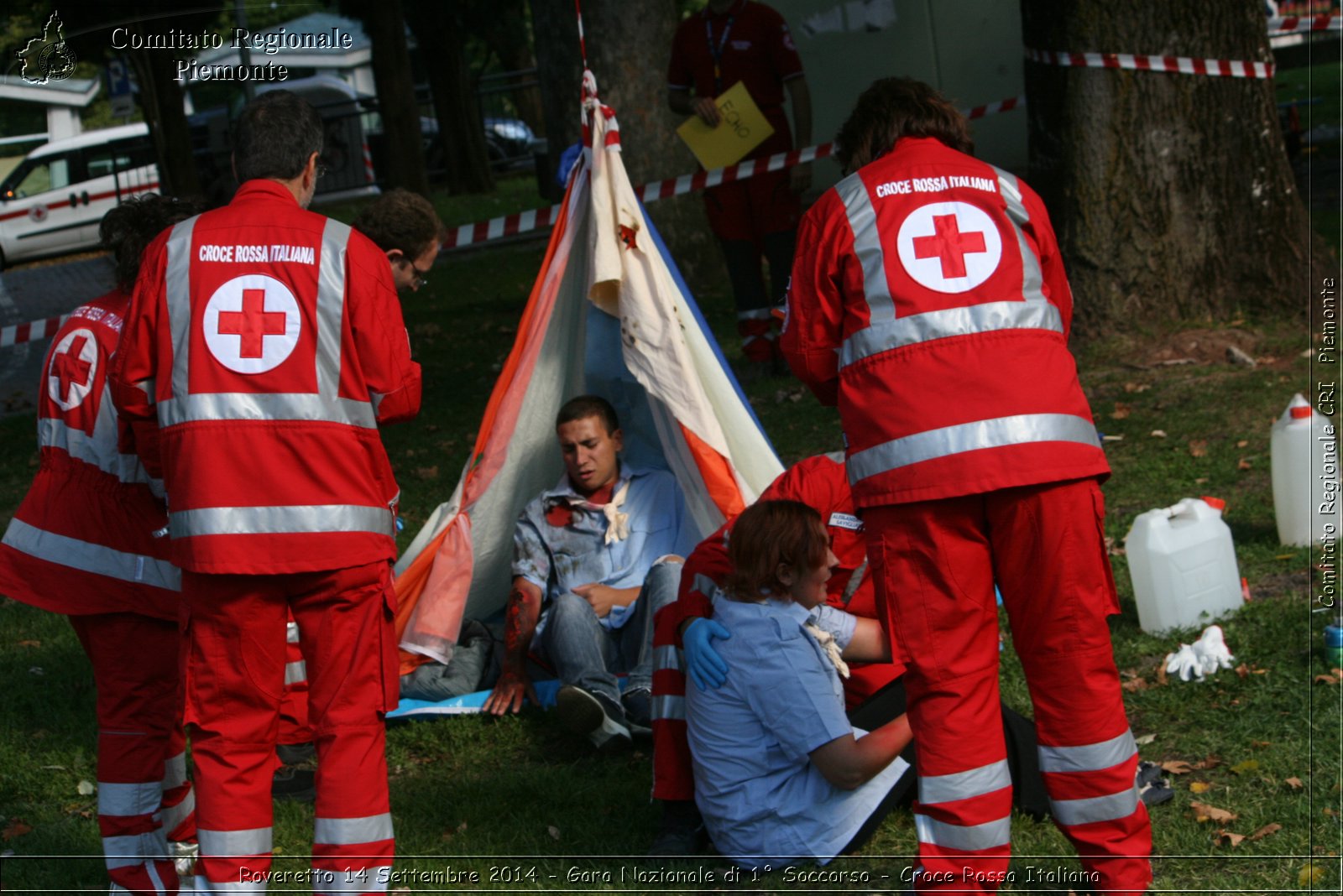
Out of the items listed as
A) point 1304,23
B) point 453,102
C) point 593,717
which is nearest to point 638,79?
point 593,717

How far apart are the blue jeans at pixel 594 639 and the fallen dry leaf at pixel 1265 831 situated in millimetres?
1934

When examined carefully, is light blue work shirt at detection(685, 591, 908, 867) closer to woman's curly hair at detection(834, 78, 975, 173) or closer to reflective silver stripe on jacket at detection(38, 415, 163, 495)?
woman's curly hair at detection(834, 78, 975, 173)

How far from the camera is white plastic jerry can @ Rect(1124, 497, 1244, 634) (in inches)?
189

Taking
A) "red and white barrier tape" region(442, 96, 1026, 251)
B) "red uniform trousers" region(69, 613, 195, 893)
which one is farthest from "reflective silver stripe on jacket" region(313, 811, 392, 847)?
"red and white barrier tape" region(442, 96, 1026, 251)

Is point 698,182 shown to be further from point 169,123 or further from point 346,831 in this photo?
point 169,123

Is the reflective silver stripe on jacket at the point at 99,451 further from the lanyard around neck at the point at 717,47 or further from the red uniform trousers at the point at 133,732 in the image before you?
the lanyard around neck at the point at 717,47

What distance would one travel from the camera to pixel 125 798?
3.56m

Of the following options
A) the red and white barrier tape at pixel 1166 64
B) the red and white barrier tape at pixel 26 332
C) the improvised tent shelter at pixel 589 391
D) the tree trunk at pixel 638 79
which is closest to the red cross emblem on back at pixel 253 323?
the improvised tent shelter at pixel 589 391

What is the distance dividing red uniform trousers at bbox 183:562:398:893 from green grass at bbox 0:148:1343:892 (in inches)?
29.6

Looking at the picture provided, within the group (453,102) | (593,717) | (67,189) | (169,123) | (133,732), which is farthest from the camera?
(453,102)

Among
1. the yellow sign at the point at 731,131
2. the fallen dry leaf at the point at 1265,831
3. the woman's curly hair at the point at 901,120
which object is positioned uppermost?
the yellow sign at the point at 731,131

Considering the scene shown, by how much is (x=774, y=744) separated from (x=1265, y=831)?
127cm

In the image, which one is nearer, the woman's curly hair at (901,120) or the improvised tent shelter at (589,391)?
the woman's curly hair at (901,120)

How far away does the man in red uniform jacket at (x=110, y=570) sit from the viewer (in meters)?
3.54
